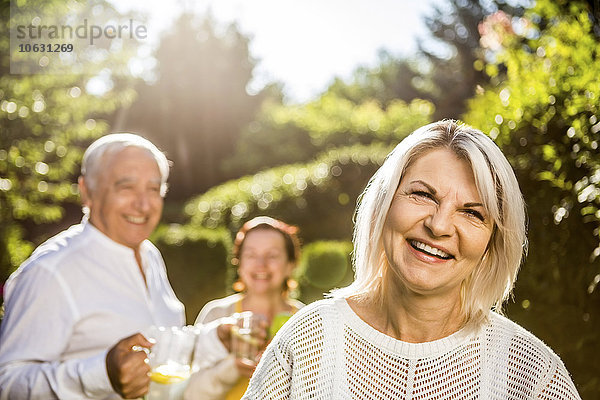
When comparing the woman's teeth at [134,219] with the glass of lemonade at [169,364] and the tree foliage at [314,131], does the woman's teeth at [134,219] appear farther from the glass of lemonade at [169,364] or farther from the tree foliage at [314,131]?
the tree foliage at [314,131]

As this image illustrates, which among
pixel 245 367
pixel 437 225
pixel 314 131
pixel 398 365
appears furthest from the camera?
pixel 314 131

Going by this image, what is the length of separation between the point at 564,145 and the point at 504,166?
1.27 meters

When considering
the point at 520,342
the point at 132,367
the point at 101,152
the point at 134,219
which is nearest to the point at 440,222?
the point at 520,342

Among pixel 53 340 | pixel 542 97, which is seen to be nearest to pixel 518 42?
pixel 542 97

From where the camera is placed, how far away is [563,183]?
2900 millimetres

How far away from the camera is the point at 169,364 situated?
2506mm

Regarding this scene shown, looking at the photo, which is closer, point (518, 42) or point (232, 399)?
point (232, 399)

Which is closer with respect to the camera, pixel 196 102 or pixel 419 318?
pixel 419 318

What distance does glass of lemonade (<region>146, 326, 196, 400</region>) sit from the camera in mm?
2480

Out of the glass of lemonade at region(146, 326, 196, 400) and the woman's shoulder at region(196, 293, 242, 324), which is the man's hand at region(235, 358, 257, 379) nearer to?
the glass of lemonade at region(146, 326, 196, 400)

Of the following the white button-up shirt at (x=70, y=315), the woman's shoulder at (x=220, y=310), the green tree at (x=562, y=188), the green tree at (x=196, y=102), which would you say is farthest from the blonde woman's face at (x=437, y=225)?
the green tree at (x=196, y=102)

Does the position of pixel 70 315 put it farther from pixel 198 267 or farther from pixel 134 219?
pixel 198 267

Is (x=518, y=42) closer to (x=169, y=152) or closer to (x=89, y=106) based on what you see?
(x=89, y=106)

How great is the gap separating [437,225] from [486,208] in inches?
6.6
